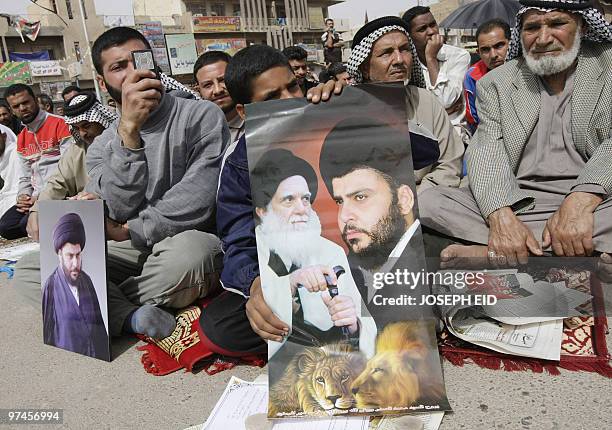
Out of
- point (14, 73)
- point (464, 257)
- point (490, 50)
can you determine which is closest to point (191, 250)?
point (464, 257)

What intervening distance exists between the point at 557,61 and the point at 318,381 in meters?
1.83

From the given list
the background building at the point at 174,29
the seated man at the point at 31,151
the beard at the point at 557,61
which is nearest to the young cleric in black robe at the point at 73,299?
the beard at the point at 557,61

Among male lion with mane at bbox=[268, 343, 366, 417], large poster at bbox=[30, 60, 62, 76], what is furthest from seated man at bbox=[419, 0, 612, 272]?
large poster at bbox=[30, 60, 62, 76]

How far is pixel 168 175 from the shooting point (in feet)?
8.65

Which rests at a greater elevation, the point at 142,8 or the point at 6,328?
the point at 142,8

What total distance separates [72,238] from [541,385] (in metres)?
2.13

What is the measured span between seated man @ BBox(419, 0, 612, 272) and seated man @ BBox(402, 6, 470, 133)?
4.47 ft

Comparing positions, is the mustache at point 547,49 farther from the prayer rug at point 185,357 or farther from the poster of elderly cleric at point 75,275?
the poster of elderly cleric at point 75,275

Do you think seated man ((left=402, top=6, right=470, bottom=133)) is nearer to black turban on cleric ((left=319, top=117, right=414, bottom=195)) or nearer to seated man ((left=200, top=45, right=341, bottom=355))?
seated man ((left=200, top=45, right=341, bottom=355))

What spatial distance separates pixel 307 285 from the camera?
5.91ft

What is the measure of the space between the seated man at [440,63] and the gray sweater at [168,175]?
201 cm

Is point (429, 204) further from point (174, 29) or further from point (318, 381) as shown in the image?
point (174, 29)

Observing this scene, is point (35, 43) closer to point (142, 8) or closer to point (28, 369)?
point (142, 8)

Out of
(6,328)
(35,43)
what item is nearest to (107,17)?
(35,43)
